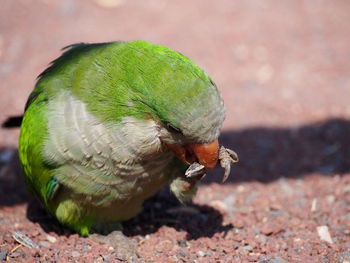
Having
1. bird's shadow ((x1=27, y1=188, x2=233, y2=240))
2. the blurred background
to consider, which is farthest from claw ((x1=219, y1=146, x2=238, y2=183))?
the blurred background

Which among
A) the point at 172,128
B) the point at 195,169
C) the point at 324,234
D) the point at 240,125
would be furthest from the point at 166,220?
the point at 240,125

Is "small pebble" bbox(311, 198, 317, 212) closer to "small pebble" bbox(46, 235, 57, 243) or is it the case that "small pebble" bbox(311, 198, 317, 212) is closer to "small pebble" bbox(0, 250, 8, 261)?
"small pebble" bbox(46, 235, 57, 243)

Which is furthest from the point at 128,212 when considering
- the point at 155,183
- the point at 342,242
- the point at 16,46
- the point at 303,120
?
the point at 16,46

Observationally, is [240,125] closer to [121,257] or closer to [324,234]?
[324,234]

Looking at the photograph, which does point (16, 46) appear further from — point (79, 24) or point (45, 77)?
point (45, 77)

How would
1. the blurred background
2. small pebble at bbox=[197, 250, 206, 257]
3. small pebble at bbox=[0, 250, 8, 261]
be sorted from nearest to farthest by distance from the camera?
small pebble at bbox=[0, 250, 8, 261] → small pebble at bbox=[197, 250, 206, 257] → the blurred background
